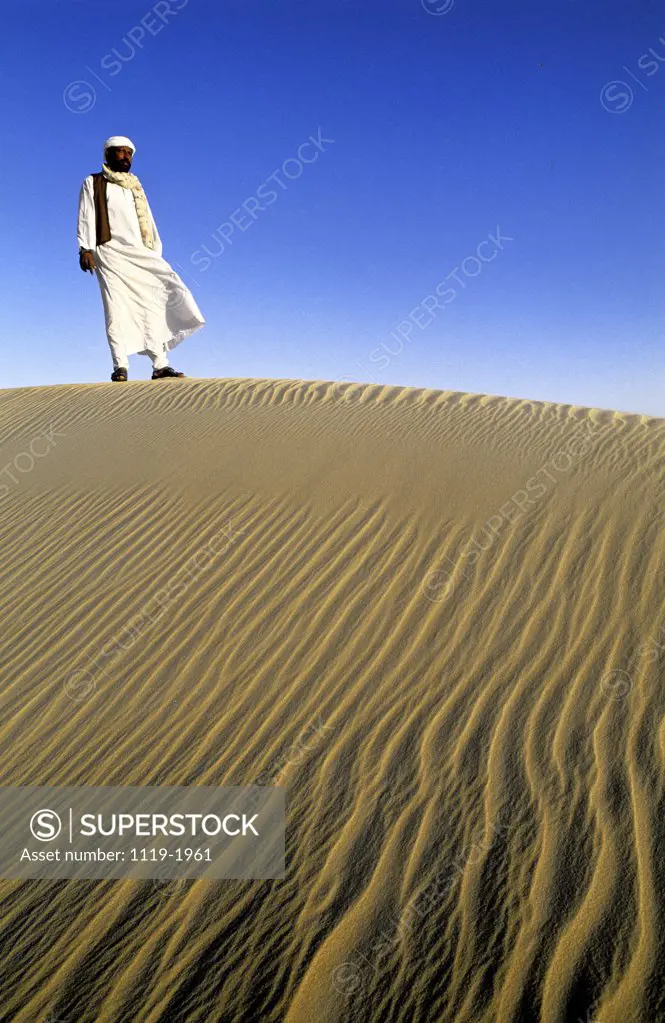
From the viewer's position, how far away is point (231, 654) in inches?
153

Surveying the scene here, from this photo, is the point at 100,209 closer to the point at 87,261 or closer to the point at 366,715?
the point at 87,261

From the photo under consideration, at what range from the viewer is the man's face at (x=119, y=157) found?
950cm

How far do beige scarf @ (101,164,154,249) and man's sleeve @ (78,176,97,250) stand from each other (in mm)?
287

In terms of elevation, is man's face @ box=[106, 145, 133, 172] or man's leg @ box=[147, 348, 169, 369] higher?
man's face @ box=[106, 145, 133, 172]

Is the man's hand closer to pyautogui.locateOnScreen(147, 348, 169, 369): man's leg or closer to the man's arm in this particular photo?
the man's arm

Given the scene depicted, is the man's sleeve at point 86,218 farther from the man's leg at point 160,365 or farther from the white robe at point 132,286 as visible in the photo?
the man's leg at point 160,365

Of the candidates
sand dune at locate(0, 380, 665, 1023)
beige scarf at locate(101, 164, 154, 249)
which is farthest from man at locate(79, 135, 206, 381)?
sand dune at locate(0, 380, 665, 1023)

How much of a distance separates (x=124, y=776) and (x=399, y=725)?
1.20m

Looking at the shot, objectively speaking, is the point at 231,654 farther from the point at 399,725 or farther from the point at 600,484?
the point at 600,484

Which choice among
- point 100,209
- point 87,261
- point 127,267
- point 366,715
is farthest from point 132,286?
point 366,715

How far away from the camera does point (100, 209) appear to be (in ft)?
31.4

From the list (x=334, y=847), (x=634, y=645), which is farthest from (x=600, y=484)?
(x=334, y=847)

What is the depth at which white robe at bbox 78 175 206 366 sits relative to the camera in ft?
31.7

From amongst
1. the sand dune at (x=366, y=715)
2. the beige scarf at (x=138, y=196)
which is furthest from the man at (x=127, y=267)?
the sand dune at (x=366, y=715)
